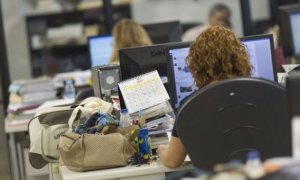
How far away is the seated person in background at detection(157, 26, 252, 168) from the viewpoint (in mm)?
2607

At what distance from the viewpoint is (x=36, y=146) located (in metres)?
3.15

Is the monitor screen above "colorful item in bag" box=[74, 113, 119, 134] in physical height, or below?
above

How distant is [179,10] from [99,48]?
83.6 inches

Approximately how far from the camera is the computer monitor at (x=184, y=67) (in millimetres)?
3240

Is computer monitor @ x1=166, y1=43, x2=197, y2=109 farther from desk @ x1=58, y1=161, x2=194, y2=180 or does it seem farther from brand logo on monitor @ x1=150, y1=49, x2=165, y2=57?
desk @ x1=58, y1=161, x2=194, y2=180

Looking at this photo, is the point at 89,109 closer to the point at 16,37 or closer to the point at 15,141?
the point at 15,141

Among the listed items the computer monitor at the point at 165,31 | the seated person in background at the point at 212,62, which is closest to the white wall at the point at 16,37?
the computer monitor at the point at 165,31

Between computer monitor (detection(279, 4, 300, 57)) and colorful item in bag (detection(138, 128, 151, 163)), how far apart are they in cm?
282

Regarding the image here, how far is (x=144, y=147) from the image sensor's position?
9.16 feet

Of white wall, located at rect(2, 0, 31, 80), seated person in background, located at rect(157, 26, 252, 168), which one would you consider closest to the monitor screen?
seated person in background, located at rect(157, 26, 252, 168)

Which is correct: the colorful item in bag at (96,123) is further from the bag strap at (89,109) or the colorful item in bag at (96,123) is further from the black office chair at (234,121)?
the black office chair at (234,121)

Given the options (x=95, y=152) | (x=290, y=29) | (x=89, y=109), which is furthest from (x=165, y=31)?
(x=95, y=152)

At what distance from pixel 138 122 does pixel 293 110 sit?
118 cm

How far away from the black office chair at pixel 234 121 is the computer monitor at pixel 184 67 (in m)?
0.83
